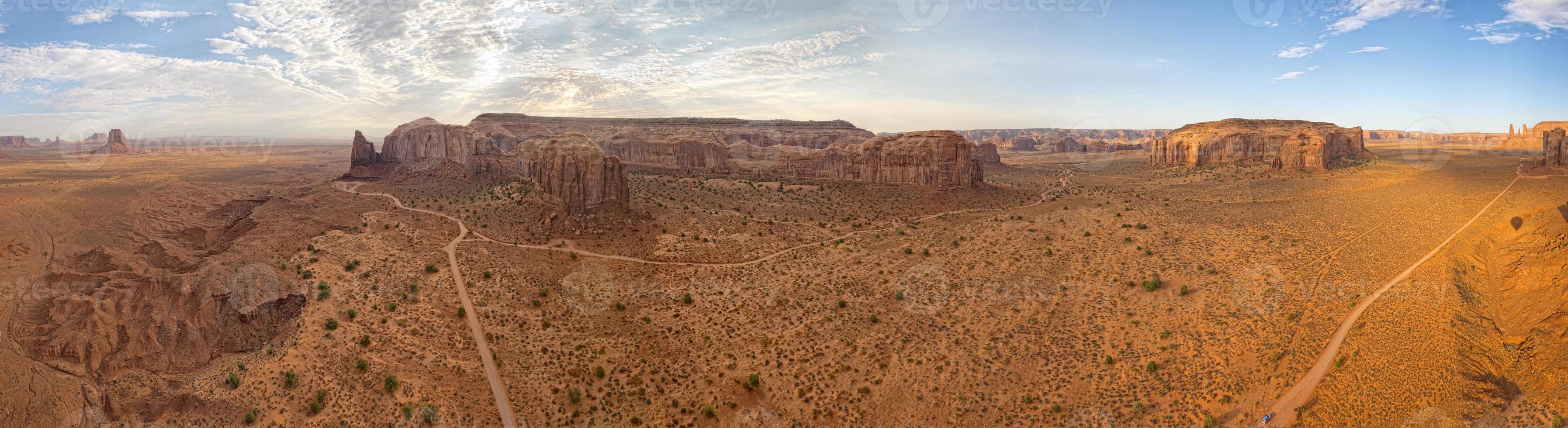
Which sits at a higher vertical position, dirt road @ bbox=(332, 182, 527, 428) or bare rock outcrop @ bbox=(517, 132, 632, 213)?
bare rock outcrop @ bbox=(517, 132, 632, 213)

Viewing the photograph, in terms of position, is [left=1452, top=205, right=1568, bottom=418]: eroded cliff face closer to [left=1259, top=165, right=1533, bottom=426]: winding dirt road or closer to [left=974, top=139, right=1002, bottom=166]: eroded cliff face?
[left=1259, top=165, right=1533, bottom=426]: winding dirt road

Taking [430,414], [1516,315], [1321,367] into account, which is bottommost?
[430,414]

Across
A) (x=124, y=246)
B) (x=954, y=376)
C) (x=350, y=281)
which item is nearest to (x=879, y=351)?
(x=954, y=376)

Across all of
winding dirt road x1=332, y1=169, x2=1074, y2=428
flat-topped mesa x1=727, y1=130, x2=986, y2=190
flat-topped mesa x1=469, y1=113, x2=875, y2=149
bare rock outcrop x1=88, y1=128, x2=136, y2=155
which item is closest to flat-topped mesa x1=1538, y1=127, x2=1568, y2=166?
winding dirt road x1=332, y1=169, x2=1074, y2=428

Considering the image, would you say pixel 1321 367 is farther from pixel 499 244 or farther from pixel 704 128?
pixel 704 128

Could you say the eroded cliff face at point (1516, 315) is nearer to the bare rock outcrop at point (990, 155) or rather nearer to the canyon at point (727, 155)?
the canyon at point (727, 155)

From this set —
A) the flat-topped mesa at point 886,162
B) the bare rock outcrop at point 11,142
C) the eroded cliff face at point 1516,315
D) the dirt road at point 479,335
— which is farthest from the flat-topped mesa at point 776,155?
the bare rock outcrop at point 11,142

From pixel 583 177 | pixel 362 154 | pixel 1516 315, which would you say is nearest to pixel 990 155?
pixel 583 177
